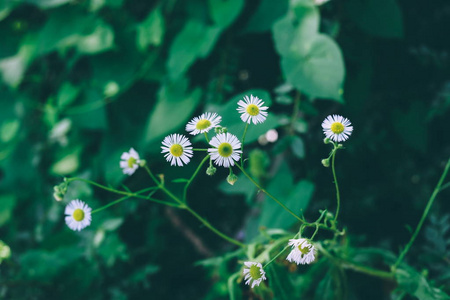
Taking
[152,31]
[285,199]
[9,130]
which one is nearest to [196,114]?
[152,31]

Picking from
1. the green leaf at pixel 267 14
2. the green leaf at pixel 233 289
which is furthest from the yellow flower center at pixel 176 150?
the green leaf at pixel 267 14

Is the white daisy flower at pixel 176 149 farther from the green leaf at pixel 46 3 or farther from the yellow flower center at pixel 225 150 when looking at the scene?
the green leaf at pixel 46 3

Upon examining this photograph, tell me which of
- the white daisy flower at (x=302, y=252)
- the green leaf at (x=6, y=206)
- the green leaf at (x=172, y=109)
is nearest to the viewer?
the white daisy flower at (x=302, y=252)

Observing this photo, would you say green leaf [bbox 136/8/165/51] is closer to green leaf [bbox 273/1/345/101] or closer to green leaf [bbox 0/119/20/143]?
green leaf [bbox 273/1/345/101]

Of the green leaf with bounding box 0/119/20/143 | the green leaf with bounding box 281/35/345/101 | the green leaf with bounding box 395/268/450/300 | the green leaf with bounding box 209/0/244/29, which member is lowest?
the green leaf with bounding box 395/268/450/300

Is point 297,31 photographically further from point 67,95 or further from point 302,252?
point 67,95

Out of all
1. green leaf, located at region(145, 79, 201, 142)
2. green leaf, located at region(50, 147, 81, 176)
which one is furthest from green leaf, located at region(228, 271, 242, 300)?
green leaf, located at region(50, 147, 81, 176)
